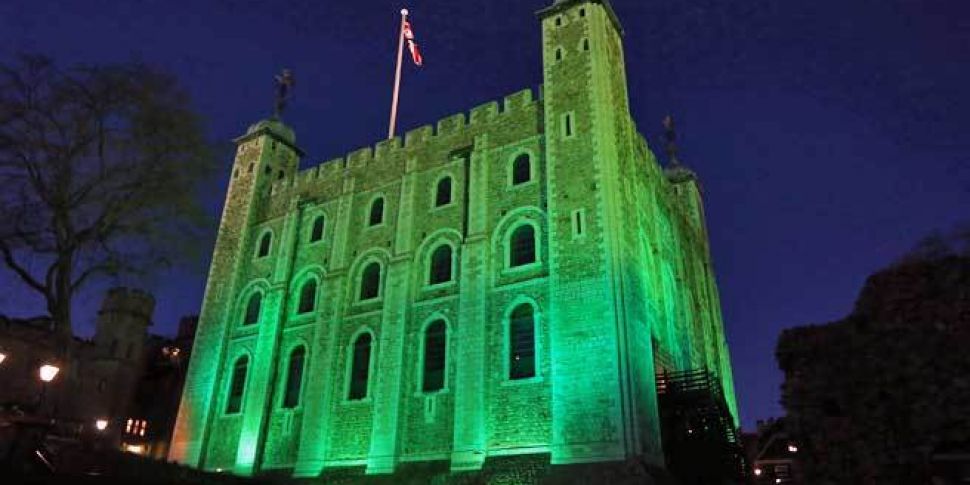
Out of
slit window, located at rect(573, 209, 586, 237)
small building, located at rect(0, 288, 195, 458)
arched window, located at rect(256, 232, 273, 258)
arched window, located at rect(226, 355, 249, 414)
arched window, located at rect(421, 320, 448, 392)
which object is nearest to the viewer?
slit window, located at rect(573, 209, 586, 237)

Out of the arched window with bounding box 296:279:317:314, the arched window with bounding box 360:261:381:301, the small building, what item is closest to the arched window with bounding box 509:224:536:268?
the arched window with bounding box 360:261:381:301

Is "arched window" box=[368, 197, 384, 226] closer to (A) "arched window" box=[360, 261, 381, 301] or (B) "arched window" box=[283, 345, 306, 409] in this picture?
(A) "arched window" box=[360, 261, 381, 301]

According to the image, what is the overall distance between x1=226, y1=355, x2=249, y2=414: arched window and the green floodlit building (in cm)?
6

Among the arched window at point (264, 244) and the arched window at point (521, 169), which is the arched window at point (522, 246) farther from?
the arched window at point (264, 244)

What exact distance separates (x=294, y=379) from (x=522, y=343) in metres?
9.39

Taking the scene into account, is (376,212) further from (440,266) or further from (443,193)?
(440,266)

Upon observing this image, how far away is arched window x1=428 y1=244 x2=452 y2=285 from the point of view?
2022cm

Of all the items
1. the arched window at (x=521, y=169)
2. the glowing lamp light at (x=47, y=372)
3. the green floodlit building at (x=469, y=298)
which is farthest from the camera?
the arched window at (x=521, y=169)

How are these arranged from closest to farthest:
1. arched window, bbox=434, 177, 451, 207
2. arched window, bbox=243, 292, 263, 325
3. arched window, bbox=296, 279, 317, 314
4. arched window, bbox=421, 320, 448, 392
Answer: arched window, bbox=421, 320, 448, 392 → arched window, bbox=434, 177, 451, 207 → arched window, bbox=296, 279, 317, 314 → arched window, bbox=243, 292, 263, 325

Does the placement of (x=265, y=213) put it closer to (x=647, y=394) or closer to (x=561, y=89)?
(x=561, y=89)

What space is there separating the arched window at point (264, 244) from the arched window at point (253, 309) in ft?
5.99

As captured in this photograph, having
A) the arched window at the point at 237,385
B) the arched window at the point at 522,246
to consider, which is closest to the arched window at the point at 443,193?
the arched window at the point at 522,246

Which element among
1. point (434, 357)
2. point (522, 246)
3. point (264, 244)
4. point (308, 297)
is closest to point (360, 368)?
point (434, 357)

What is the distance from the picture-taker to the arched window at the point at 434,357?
61.0ft
